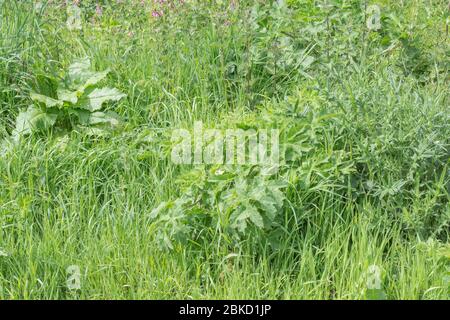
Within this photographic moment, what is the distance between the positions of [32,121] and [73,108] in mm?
284

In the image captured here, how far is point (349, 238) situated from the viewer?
14.0 feet

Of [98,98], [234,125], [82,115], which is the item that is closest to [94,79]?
[98,98]


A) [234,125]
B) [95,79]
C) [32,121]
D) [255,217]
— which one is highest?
[95,79]

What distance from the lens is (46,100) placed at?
16.5 feet

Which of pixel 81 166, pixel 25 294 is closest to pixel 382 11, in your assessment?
pixel 81 166

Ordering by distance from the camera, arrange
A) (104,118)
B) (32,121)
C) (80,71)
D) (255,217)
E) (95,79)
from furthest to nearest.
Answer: (80,71) → (95,79) → (104,118) → (32,121) → (255,217)

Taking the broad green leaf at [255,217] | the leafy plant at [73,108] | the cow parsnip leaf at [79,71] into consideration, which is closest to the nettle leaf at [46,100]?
the leafy plant at [73,108]

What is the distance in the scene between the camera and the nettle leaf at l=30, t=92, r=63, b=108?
16.4 ft

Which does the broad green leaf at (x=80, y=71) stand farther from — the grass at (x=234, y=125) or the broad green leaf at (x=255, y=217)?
the broad green leaf at (x=255, y=217)

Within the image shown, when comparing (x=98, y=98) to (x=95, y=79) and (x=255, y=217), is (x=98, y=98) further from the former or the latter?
(x=255, y=217)

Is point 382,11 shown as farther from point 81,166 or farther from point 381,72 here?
point 81,166

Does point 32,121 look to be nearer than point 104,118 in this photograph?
Yes

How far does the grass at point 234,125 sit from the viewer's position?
161 inches

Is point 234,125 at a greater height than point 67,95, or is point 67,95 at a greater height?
point 67,95
